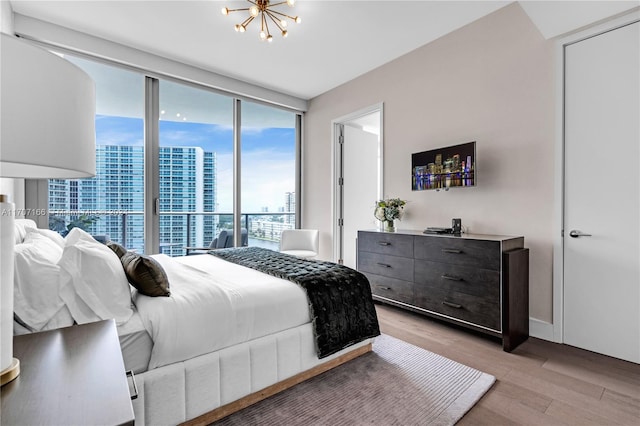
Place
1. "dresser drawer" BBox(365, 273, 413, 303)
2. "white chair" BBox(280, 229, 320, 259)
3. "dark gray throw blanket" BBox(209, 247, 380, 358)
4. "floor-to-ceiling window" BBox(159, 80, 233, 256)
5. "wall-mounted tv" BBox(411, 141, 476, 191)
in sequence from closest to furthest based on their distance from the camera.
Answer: "dark gray throw blanket" BBox(209, 247, 380, 358)
"wall-mounted tv" BBox(411, 141, 476, 191)
"dresser drawer" BBox(365, 273, 413, 303)
"floor-to-ceiling window" BBox(159, 80, 233, 256)
"white chair" BBox(280, 229, 320, 259)

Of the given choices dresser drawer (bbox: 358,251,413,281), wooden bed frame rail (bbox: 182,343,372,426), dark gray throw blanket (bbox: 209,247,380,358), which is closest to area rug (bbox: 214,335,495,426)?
wooden bed frame rail (bbox: 182,343,372,426)

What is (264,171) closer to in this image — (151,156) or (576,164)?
(151,156)

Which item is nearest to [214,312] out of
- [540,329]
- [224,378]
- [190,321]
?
[190,321]

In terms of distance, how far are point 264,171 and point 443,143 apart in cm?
274

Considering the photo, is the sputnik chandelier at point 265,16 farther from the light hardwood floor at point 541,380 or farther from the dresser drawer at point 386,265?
the light hardwood floor at point 541,380

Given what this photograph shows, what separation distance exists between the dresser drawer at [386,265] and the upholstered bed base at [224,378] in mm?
1323

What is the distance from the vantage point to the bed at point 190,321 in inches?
54.0

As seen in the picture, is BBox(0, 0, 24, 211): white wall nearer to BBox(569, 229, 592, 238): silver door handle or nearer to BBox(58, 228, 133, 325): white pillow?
BBox(58, 228, 133, 325): white pillow

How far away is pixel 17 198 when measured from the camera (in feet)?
9.41

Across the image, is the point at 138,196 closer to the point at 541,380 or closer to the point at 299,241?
the point at 299,241

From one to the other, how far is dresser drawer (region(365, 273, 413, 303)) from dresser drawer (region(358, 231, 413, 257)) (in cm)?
28

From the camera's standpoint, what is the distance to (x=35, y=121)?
0.65 metres

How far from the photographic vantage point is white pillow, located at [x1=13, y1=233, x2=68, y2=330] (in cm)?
127

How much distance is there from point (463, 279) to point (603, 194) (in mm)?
1191
